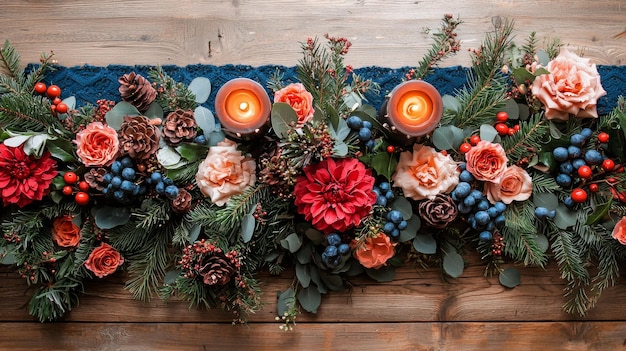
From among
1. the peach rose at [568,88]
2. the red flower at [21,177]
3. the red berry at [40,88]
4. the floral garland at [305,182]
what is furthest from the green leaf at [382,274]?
the red berry at [40,88]

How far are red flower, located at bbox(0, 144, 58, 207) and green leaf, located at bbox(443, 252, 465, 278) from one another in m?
0.84

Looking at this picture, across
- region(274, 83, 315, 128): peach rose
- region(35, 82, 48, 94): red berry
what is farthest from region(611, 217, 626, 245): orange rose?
region(35, 82, 48, 94): red berry

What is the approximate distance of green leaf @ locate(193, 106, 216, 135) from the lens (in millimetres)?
1144

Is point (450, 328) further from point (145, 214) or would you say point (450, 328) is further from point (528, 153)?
point (145, 214)

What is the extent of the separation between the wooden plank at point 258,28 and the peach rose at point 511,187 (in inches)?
12.1

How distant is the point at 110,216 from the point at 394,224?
592 millimetres

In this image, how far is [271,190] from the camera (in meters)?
1.12

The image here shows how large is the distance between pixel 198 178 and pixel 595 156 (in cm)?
82

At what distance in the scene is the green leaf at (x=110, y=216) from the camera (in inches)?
44.4

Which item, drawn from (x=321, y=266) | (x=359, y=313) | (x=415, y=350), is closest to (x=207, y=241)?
(x=321, y=266)

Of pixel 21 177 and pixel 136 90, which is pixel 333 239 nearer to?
pixel 136 90

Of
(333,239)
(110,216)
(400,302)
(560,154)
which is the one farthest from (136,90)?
(560,154)

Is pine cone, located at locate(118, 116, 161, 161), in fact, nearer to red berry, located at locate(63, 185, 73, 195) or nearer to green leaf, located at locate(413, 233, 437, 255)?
red berry, located at locate(63, 185, 73, 195)

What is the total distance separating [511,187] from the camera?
3.69 ft
